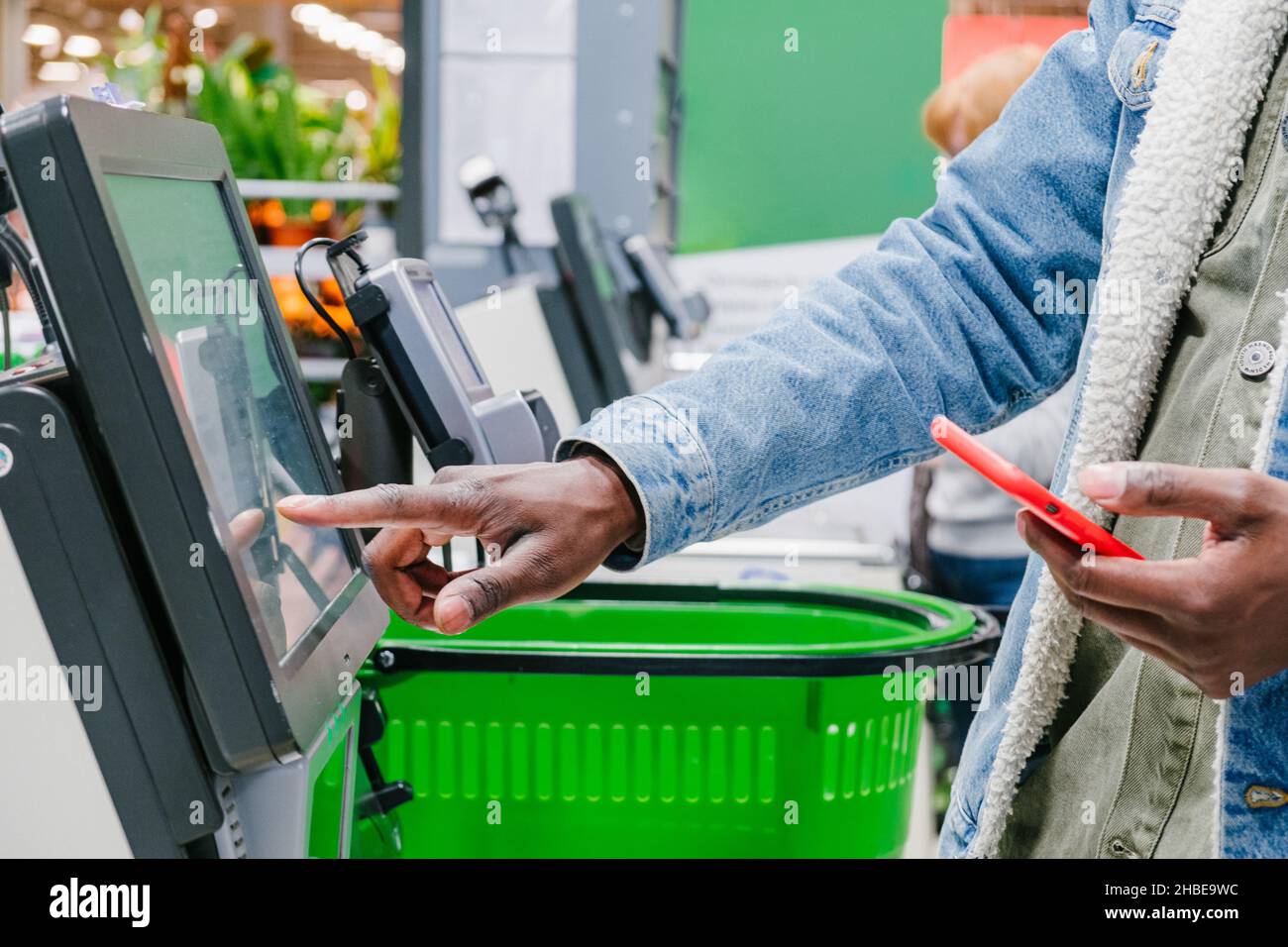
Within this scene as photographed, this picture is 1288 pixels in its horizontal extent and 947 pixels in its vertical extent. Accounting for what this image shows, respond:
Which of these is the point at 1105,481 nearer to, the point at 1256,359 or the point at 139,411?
the point at 1256,359

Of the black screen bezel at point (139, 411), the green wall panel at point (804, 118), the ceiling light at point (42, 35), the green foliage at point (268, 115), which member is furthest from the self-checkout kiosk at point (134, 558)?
the ceiling light at point (42, 35)

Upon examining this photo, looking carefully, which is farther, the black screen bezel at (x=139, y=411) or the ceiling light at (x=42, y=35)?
the ceiling light at (x=42, y=35)

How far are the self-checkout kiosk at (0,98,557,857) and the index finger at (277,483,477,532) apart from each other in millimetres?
41

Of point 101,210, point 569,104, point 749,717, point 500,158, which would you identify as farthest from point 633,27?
point 101,210

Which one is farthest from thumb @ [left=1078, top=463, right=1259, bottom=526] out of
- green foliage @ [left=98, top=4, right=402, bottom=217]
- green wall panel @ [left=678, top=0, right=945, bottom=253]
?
green wall panel @ [left=678, top=0, right=945, bottom=253]

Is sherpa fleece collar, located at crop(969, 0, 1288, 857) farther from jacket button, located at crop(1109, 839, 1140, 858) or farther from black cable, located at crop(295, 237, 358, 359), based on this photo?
black cable, located at crop(295, 237, 358, 359)

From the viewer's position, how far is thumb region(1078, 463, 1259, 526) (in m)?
0.57

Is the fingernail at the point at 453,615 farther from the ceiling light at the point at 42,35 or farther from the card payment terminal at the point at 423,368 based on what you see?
the ceiling light at the point at 42,35

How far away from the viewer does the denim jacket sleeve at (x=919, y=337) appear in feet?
2.84

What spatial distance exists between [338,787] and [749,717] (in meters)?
0.36

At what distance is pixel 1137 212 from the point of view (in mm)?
786

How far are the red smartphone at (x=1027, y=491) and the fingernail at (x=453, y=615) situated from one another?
27cm

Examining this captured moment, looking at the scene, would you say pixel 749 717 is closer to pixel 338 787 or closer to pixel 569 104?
pixel 338 787

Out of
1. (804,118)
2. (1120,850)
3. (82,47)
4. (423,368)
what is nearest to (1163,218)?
(1120,850)
